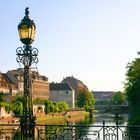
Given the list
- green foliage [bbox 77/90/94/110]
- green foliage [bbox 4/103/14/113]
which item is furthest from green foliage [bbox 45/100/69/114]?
green foliage [bbox 77/90/94/110]

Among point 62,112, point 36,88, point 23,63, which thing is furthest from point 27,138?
point 36,88

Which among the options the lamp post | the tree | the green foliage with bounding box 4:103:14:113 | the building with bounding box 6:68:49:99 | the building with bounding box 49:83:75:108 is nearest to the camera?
the lamp post

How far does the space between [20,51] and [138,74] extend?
4861 centimetres

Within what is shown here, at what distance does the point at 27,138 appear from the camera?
11.4m

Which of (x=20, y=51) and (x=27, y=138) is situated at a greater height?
(x=20, y=51)

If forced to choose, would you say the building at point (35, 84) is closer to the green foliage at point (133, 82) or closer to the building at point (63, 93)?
the building at point (63, 93)

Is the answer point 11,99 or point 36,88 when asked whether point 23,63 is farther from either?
point 36,88

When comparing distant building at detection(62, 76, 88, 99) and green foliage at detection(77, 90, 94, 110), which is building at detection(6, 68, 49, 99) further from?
distant building at detection(62, 76, 88, 99)

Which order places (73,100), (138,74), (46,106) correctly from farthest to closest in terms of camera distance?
(73,100), (46,106), (138,74)

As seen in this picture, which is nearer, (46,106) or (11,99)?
(11,99)

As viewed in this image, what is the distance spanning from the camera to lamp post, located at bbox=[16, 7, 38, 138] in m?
11.5

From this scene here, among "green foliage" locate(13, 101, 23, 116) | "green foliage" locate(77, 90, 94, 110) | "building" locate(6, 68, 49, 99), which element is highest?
"building" locate(6, 68, 49, 99)

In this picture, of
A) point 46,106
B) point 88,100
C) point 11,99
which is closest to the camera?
point 11,99

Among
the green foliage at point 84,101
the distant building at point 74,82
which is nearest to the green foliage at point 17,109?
the green foliage at point 84,101
